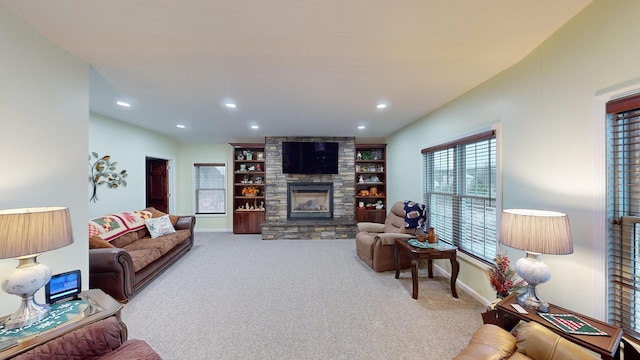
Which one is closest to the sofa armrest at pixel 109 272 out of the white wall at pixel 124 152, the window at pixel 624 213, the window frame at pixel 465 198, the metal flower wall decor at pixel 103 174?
the white wall at pixel 124 152

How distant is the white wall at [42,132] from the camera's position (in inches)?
59.3

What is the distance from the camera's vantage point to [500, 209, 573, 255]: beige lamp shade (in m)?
1.40

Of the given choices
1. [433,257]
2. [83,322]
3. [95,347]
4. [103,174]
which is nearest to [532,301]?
[433,257]

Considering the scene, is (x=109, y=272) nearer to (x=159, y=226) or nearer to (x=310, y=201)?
(x=159, y=226)

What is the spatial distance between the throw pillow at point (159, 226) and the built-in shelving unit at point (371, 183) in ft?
13.6

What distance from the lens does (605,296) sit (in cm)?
145

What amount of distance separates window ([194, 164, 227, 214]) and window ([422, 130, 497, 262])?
5.13 m

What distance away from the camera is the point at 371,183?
6004mm

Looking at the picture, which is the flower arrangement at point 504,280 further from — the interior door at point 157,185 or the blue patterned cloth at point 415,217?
the interior door at point 157,185

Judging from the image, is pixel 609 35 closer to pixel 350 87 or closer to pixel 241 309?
pixel 350 87

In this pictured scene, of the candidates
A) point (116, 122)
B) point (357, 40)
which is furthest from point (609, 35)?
point (116, 122)

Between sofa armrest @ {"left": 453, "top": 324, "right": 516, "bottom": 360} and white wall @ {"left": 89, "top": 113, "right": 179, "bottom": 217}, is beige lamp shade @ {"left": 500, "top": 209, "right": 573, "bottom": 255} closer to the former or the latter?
sofa armrest @ {"left": 453, "top": 324, "right": 516, "bottom": 360}

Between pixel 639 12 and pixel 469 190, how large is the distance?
1.93 metres

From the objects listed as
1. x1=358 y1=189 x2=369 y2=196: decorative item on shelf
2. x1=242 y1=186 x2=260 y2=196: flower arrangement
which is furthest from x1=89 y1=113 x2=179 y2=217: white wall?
x1=358 y1=189 x2=369 y2=196: decorative item on shelf
